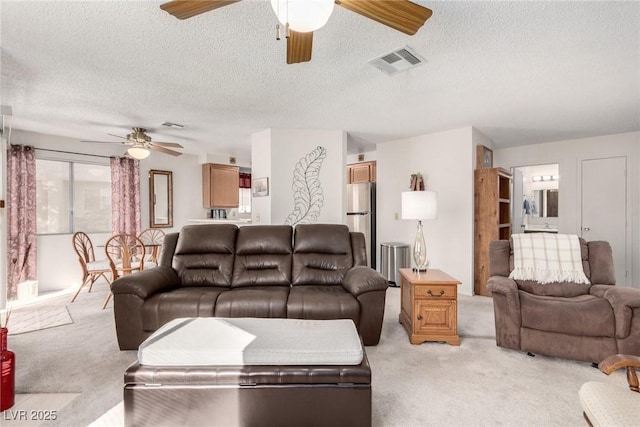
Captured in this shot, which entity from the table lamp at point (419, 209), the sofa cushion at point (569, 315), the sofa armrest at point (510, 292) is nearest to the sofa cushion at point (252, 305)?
the table lamp at point (419, 209)

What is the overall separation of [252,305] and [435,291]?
161 cm

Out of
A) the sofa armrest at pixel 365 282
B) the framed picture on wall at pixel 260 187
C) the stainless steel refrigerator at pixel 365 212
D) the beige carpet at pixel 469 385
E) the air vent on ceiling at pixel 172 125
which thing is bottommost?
the beige carpet at pixel 469 385

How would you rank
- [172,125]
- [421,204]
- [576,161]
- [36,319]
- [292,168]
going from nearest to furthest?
[421,204] → [36,319] → [172,125] → [292,168] → [576,161]

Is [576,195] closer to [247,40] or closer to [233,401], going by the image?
[247,40]

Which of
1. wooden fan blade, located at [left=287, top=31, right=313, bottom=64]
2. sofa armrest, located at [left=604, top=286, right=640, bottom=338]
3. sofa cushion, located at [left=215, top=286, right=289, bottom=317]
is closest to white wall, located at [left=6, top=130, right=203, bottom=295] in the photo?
sofa cushion, located at [left=215, top=286, right=289, bottom=317]

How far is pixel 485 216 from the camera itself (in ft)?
A: 14.7

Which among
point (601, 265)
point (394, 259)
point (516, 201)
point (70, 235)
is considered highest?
point (516, 201)

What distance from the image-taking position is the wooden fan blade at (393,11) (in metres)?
1.37

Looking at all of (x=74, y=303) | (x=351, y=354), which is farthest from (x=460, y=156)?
(x=74, y=303)

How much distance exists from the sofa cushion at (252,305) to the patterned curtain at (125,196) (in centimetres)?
396

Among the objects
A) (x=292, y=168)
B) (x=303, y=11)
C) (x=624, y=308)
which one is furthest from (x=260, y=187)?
(x=624, y=308)

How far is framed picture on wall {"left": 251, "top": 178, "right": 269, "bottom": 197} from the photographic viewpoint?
4629 mm

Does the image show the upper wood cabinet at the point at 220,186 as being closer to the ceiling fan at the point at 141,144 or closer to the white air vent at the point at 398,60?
the ceiling fan at the point at 141,144

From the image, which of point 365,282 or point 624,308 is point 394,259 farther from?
point 624,308
